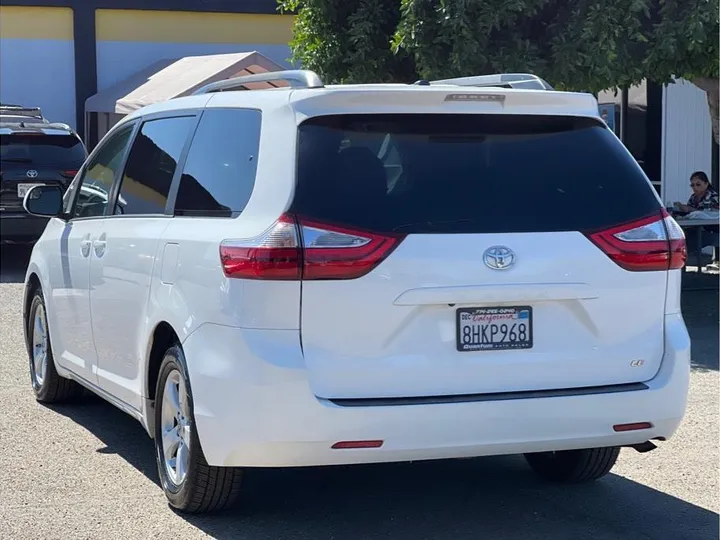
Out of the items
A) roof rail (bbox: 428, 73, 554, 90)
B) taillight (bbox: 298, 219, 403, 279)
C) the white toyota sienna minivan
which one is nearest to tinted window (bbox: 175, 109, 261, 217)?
the white toyota sienna minivan

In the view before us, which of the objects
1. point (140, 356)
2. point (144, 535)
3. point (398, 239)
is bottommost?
point (144, 535)

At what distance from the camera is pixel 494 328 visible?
4754 millimetres

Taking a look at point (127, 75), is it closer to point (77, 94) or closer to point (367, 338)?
point (77, 94)

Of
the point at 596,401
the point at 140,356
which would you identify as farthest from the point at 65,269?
the point at 596,401

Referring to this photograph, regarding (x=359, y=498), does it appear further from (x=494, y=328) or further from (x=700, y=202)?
(x=700, y=202)

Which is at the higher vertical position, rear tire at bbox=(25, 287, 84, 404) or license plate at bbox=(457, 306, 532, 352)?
license plate at bbox=(457, 306, 532, 352)

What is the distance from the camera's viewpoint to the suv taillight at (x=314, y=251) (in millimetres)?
4582

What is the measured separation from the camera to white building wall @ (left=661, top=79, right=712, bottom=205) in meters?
18.1

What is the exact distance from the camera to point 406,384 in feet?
15.2

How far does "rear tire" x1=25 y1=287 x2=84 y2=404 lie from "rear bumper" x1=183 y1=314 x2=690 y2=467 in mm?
2825

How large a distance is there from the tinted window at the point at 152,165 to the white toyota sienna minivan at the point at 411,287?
388 mm

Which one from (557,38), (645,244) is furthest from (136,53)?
(645,244)

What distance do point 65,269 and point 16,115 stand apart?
11.8 m

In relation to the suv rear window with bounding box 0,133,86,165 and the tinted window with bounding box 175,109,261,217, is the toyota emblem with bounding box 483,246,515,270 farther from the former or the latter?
the suv rear window with bounding box 0,133,86,165
